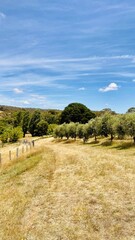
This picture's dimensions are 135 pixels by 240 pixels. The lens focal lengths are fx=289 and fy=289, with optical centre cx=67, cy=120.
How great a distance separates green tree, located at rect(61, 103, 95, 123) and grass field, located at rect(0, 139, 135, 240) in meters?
99.4

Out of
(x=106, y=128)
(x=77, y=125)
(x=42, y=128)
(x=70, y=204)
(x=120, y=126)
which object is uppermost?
(x=77, y=125)

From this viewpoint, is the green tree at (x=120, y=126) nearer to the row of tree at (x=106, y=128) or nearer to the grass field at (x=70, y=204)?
the row of tree at (x=106, y=128)

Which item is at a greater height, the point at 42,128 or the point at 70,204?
the point at 42,128

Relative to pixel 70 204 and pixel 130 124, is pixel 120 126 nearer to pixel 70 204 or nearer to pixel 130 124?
pixel 130 124

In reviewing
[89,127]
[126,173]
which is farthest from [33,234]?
[89,127]

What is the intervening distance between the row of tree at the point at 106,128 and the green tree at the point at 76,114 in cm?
2565

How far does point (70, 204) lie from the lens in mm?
21297

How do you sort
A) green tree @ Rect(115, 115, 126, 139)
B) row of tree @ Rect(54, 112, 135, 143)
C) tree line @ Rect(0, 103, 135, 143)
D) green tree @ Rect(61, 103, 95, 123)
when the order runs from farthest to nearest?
1. green tree @ Rect(61, 103, 95, 123)
2. tree line @ Rect(0, 103, 135, 143)
3. green tree @ Rect(115, 115, 126, 139)
4. row of tree @ Rect(54, 112, 135, 143)

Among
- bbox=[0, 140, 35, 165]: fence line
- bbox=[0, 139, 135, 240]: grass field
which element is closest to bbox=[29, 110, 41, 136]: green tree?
bbox=[0, 140, 35, 165]: fence line

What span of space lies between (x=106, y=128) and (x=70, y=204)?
5319 cm

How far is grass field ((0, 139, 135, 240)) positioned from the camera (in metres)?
16.3

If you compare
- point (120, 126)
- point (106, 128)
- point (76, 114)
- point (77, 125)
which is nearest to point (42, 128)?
point (76, 114)

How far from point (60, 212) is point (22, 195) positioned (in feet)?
19.7

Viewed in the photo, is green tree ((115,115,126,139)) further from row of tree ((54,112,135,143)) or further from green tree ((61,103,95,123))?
green tree ((61,103,95,123))
